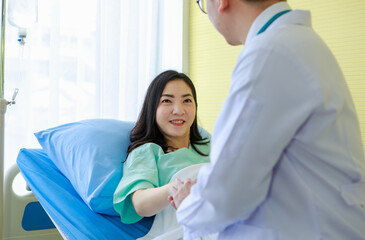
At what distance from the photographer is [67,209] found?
1720mm

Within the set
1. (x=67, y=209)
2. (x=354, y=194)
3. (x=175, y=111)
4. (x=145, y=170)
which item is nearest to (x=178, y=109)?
(x=175, y=111)

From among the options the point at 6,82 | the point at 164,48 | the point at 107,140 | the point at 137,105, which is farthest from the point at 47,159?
→ the point at 164,48

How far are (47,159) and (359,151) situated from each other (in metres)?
1.66

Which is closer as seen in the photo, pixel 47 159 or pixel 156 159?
pixel 156 159

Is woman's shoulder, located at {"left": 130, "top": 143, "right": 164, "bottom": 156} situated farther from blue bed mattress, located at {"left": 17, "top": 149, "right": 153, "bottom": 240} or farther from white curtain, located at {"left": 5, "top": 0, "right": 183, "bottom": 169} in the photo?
white curtain, located at {"left": 5, "top": 0, "right": 183, "bottom": 169}

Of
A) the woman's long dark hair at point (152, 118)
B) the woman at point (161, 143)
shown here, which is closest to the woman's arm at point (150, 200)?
the woman at point (161, 143)

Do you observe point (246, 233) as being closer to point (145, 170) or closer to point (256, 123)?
point (256, 123)

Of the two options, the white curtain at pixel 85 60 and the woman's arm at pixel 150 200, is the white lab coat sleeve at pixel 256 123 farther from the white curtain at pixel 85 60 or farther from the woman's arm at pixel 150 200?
the white curtain at pixel 85 60

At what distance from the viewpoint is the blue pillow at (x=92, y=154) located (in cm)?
167

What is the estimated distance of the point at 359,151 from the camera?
834mm

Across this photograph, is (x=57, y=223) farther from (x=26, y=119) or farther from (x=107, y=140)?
(x=26, y=119)

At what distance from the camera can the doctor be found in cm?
71

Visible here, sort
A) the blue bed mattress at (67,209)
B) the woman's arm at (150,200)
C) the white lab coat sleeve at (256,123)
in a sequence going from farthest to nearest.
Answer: the blue bed mattress at (67,209) → the woman's arm at (150,200) → the white lab coat sleeve at (256,123)

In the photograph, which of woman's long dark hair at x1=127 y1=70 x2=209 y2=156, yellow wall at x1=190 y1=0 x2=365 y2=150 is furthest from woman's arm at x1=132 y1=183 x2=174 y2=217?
yellow wall at x1=190 y1=0 x2=365 y2=150
